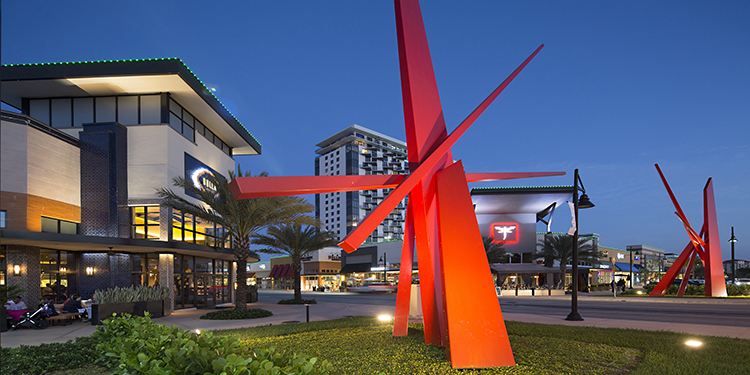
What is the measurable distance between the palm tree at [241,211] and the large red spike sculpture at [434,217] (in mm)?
11361

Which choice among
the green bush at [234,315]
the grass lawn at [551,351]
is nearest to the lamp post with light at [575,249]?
the grass lawn at [551,351]

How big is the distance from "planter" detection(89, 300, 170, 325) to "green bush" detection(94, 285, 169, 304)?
9.8 inches

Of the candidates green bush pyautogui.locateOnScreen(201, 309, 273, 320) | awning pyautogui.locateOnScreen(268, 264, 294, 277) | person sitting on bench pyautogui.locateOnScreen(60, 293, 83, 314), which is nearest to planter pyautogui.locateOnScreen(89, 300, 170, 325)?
person sitting on bench pyautogui.locateOnScreen(60, 293, 83, 314)

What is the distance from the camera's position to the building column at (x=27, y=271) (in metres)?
19.9

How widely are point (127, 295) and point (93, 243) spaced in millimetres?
2844

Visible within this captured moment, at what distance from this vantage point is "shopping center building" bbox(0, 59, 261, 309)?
67.9 feet

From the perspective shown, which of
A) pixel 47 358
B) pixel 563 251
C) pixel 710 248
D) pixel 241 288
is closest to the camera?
pixel 47 358

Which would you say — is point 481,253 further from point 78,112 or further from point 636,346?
point 78,112

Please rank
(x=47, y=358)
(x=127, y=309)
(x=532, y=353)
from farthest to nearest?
(x=127, y=309) → (x=532, y=353) → (x=47, y=358)

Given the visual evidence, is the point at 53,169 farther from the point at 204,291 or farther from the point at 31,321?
the point at 204,291

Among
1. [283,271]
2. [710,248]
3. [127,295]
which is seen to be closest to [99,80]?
[127,295]

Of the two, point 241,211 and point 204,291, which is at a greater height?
point 241,211

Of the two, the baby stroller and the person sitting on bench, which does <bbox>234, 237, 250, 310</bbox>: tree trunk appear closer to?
the person sitting on bench

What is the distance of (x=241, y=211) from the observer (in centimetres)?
2145
